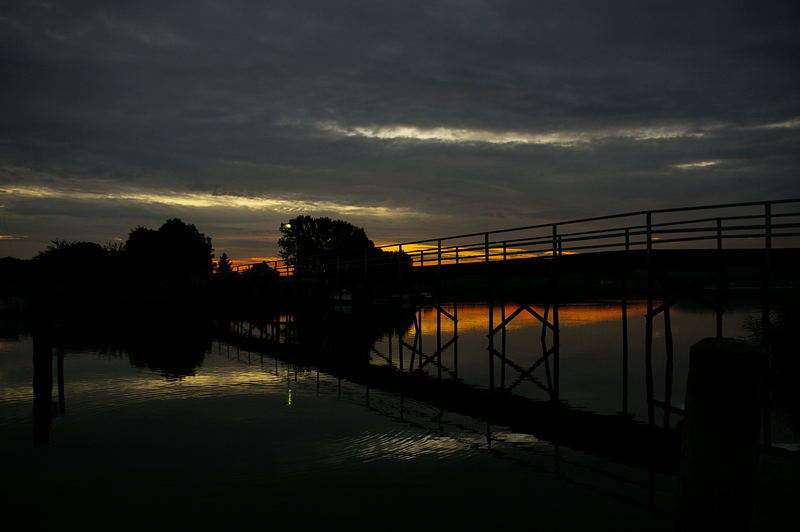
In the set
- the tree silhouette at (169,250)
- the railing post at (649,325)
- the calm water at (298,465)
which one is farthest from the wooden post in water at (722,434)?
the tree silhouette at (169,250)

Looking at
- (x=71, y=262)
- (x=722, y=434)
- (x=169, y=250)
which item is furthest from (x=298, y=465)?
(x=169, y=250)

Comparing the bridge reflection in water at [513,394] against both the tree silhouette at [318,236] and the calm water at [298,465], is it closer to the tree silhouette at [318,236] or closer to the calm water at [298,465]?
the calm water at [298,465]

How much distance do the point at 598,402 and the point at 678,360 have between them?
10278mm

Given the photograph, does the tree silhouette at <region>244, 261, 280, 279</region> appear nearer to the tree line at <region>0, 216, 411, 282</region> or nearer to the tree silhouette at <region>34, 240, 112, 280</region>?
the tree line at <region>0, 216, 411, 282</region>

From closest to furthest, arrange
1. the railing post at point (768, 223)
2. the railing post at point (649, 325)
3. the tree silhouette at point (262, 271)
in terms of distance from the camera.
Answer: the railing post at point (768, 223) < the railing post at point (649, 325) < the tree silhouette at point (262, 271)

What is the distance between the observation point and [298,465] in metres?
11.0

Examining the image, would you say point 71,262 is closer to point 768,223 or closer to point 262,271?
point 262,271

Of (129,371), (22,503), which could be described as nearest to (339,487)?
(22,503)

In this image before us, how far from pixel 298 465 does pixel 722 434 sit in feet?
30.8

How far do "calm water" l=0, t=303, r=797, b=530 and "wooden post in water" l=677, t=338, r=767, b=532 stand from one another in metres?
6.00

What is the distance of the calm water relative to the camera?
8781 millimetres

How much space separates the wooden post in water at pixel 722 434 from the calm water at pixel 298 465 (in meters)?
6.00

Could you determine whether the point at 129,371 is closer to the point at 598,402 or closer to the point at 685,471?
the point at 598,402

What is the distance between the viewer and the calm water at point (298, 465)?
878 cm
